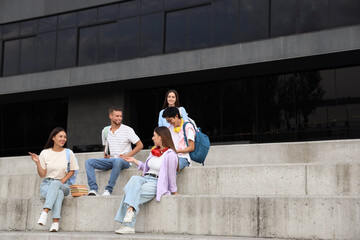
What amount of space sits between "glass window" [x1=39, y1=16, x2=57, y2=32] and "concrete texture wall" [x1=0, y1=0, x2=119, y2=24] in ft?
0.81

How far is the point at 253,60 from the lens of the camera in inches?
709

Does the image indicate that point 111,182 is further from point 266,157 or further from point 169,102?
point 266,157

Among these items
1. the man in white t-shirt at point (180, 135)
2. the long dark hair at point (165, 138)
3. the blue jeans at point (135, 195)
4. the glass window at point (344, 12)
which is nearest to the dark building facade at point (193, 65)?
the glass window at point (344, 12)

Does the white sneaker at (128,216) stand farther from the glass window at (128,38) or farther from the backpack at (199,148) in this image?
the glass window at (128,38)

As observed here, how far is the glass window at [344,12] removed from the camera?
17.3 meters

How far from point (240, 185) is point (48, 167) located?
291 centimetres

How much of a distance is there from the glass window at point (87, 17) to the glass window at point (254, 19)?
6867 millimetres

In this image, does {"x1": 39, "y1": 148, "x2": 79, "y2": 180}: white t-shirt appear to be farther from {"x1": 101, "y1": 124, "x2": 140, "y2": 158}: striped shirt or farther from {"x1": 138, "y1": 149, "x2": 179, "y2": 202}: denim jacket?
{"x1": 138, "y1": 149, "x2": 179, "y2": 202}: denim jacket

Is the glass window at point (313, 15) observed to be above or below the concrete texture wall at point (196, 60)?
above

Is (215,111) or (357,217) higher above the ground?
(215,111)

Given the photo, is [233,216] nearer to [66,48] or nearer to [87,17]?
[87,17]

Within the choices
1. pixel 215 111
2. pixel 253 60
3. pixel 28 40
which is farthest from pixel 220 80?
pixel 28 40

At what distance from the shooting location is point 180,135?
8.25m

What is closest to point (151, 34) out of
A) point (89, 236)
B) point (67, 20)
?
point (67, 20)
